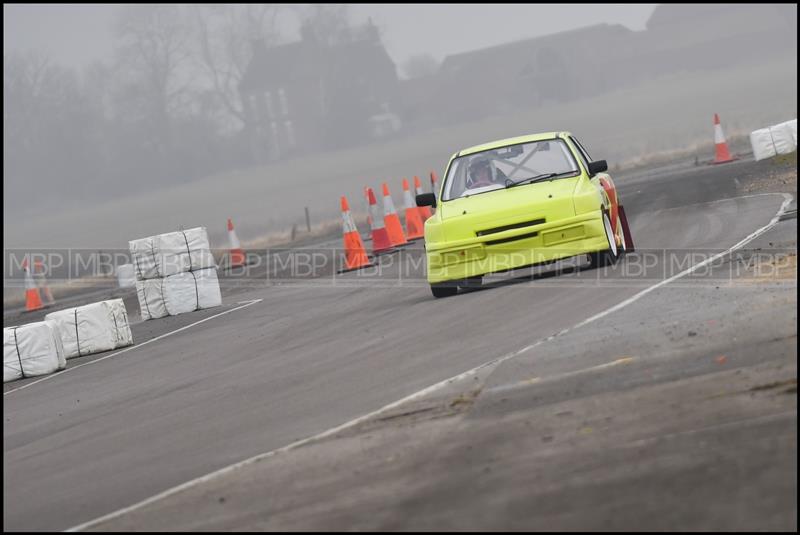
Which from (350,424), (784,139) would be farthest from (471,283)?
(784,139)

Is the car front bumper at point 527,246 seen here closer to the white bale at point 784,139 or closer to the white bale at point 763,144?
the white bale at point 763,144

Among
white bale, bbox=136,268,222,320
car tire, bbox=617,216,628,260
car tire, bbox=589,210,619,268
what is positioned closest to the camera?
car tire, bbox=589,210,619,268

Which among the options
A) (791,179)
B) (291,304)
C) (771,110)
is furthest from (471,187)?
(771,110)

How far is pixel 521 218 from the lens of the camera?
1379cm

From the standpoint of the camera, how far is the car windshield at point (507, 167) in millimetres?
Result: 14820

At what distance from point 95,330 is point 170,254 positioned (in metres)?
2.87

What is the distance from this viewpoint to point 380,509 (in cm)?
592

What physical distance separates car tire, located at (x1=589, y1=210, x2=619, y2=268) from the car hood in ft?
1.68

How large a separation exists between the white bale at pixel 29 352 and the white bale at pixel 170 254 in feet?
13.1

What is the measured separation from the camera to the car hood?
13.8 metres

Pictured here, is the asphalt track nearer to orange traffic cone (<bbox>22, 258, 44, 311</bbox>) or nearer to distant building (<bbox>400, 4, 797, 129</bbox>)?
orange traffic cone (<bbox>22, 258, 44, 311</bbox>)

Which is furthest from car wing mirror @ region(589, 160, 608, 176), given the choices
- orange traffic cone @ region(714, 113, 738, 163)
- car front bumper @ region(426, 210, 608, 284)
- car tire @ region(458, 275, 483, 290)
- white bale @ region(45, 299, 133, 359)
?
orange traffic cone @ region(714, 113, 738, 163)

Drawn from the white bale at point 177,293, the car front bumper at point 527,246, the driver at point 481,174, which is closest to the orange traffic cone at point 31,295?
the white bale at point 177,293

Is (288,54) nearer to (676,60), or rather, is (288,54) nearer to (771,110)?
(676,60)
